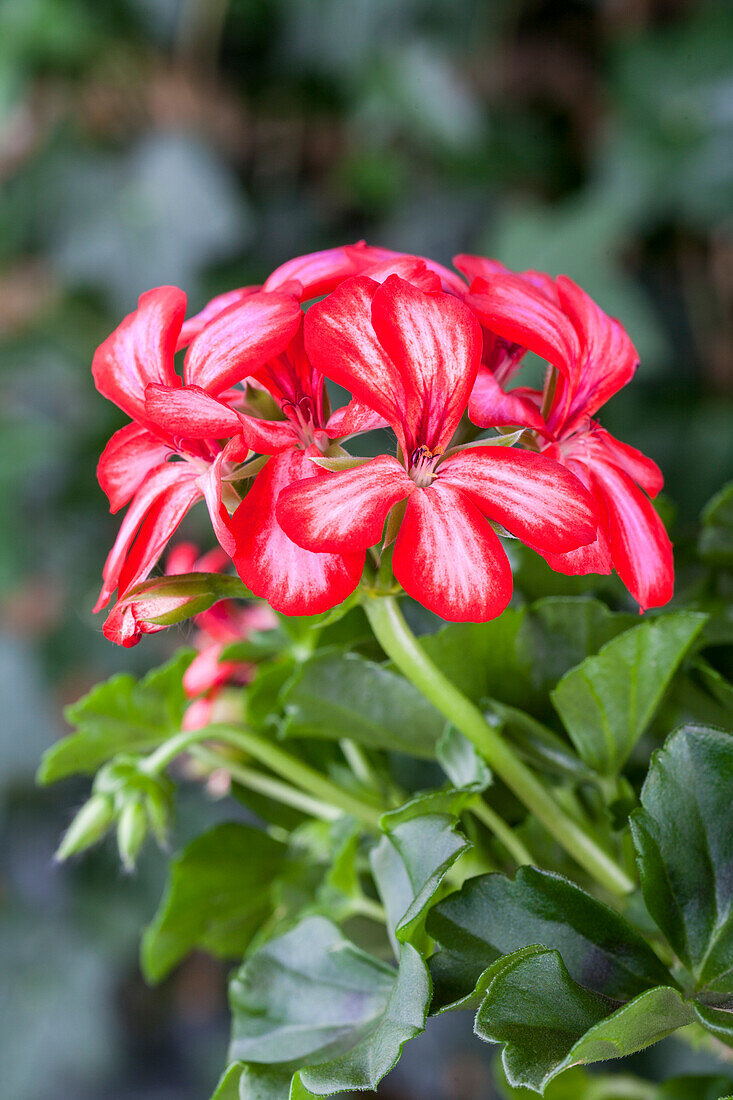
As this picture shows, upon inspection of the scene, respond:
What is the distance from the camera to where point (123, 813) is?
0.94 feet

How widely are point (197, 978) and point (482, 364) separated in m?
1.24

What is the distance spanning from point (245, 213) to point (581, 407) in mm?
824

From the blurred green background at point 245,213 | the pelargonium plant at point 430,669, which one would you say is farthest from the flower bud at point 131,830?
the blurred green background at point 245,213

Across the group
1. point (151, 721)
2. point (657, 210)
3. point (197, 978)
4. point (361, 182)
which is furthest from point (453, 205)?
point (197, 978)

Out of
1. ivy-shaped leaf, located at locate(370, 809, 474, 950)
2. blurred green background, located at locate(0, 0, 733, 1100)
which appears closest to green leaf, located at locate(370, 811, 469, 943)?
ivy-shaped leaf, located at locate(370, 809, 474, 950)

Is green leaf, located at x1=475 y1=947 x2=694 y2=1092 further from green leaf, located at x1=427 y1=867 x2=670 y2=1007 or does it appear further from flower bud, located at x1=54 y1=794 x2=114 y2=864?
flower bud, located at x1=54 y1=794 x2=114 y2=864

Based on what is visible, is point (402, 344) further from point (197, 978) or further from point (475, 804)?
point (197, 978)

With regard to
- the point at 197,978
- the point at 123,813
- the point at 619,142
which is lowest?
the point at 197,978

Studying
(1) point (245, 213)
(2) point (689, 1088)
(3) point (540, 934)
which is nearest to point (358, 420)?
(3) point (540, 934)

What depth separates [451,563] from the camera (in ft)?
0.62

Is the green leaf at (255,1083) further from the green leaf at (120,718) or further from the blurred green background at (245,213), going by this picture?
the blurred green background at (245,213)

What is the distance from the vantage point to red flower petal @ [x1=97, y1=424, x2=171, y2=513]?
0.76 feet

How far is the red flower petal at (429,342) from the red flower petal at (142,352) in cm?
5

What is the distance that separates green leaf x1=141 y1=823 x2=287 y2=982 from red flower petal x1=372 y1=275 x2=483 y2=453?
0.55 feet
